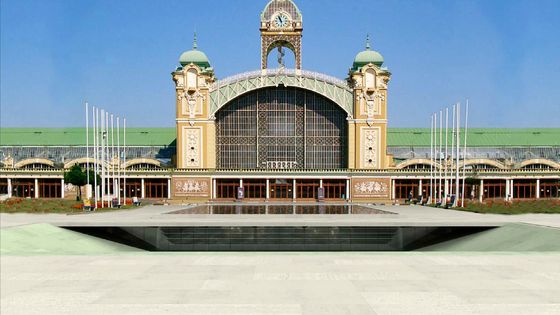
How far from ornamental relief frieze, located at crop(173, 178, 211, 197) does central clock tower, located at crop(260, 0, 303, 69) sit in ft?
71.1

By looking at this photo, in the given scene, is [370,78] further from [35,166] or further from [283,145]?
[35,166]

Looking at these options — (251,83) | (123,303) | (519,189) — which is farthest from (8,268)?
(519,189)

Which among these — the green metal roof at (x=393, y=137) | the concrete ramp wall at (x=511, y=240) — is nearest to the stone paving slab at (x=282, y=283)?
the concrete ramp wall at (x=511, y=240)

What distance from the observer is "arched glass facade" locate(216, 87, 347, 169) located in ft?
311

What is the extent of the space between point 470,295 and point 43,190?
90.0 m

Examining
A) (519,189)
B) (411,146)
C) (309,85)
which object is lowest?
(519,189)

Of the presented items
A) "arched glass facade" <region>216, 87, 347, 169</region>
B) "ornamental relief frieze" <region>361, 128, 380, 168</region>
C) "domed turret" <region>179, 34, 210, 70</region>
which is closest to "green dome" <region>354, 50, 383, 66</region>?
"arched glass facade" <region>216, 87, 347, 169</region>

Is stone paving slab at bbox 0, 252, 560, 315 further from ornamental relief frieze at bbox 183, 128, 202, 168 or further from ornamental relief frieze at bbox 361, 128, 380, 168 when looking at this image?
ornamental relief frieze at bbox 183, 128, 202, 168

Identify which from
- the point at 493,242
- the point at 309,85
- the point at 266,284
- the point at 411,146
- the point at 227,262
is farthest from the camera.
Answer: the point at 411,146

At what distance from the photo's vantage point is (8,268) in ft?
77.7

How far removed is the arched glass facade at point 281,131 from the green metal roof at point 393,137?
18.7 meters

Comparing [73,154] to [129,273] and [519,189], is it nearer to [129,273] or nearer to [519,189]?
[519,189]

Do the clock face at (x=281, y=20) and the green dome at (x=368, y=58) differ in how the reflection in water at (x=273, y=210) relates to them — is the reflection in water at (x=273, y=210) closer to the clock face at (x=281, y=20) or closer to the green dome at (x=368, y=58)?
the green dome at (x=368, y=58)

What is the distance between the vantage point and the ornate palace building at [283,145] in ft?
303
